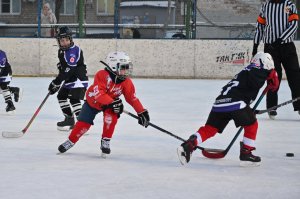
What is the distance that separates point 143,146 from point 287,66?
2.52 metres

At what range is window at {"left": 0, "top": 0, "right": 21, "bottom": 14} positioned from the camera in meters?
14.4

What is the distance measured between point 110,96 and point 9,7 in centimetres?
1042

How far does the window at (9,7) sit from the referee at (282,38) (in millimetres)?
7660

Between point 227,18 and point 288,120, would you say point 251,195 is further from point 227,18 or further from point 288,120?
point 227,18

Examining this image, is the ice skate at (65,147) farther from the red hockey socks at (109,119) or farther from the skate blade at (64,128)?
the skate blade at (64,128)

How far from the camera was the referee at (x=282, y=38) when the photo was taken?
7.43m

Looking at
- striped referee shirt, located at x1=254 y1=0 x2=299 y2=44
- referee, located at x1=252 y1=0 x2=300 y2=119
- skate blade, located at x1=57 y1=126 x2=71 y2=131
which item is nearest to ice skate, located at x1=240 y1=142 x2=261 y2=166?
skate blade, located at x1=57 y1=126 x2=71 y2=131

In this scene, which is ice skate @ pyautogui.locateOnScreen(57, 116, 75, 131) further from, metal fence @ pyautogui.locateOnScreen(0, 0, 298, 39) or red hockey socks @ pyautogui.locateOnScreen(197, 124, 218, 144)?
metal fence @ pyautogui.locateOnScreen(0, 0, 298, 39)

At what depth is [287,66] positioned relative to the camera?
24.6 ft

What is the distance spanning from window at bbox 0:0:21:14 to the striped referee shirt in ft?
25.1

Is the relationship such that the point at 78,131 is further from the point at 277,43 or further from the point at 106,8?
the point at 106,8

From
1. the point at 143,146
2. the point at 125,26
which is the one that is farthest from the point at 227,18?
the point at 143,146

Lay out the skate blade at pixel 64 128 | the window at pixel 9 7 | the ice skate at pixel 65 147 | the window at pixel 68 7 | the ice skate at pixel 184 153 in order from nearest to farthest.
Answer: the ice skate at pixel 184 153 < the ice skate at pixel 65 147 < the skate blade at pixel 64 128 < the window at pixel 68 7 < the window at pixel 9 7

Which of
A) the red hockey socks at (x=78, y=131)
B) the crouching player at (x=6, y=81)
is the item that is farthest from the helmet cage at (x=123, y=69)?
the crouching player at (x=6, y=81)
